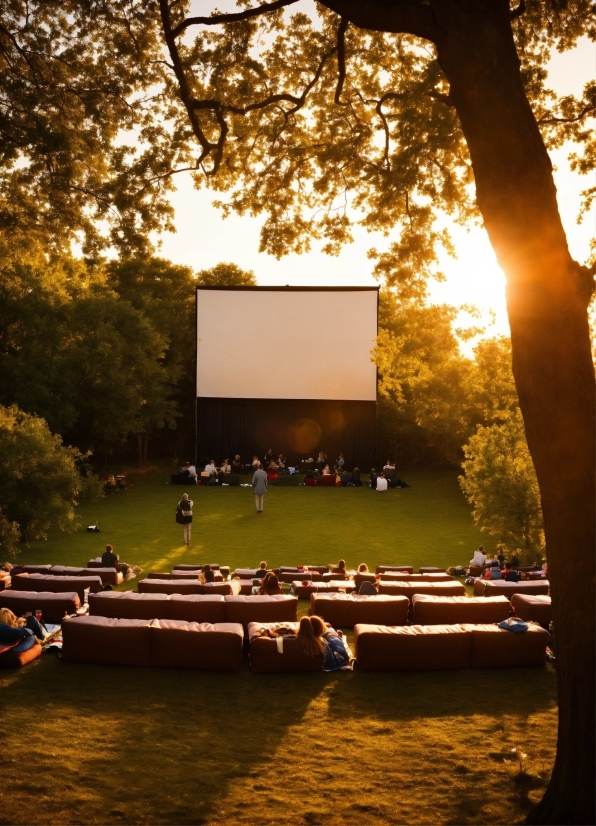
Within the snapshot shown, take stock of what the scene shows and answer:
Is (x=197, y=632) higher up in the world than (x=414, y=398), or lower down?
lower down

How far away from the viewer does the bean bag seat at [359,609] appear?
9.71 metres

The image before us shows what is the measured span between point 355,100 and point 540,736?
7275mm

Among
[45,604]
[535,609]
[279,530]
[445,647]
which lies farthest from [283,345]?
[445,647]

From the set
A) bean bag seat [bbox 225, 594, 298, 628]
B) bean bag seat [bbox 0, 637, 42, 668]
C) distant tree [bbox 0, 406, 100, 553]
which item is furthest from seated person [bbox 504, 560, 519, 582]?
distant tree [bbox 0, 406, 100, 553]

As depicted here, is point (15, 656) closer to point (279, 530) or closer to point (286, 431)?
point (279, 530)

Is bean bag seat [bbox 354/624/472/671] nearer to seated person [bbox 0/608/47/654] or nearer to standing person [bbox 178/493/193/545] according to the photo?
seated person [bbox 0/608/47/654]

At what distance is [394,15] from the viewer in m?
4.85

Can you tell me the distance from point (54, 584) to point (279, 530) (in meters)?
9.38

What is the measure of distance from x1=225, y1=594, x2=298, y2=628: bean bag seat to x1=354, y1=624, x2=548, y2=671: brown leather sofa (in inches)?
56.7

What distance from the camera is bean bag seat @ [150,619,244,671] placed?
805cm

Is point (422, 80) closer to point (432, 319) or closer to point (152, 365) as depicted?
point (432, 319)

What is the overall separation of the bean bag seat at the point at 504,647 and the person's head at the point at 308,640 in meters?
1.87

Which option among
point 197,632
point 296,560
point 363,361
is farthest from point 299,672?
point 363,361

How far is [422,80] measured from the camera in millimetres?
8102
